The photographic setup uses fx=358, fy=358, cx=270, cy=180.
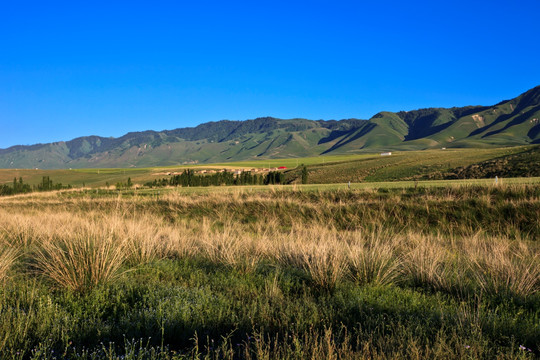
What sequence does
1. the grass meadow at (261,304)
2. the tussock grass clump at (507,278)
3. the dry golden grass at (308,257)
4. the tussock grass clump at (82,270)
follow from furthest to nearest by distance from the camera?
the dry golden grass at (308,257), the tussock grass clump at (82,270), the tussock grass clump at (507,278), the grass meadow at (261,304)

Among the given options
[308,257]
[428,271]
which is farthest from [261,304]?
[428,271]

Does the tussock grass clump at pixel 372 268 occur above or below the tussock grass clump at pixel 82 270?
below

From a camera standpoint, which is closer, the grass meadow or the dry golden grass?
the grass meadow

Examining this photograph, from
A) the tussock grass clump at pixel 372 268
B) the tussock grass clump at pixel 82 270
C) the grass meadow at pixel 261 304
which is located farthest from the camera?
the tussock grass clump at pixel 372 268

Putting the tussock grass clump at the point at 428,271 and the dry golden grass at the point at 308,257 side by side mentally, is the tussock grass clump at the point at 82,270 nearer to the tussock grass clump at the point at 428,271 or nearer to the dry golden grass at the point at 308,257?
the dry golden grass at the point at 308,257

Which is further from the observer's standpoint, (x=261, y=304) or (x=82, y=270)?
(x=82, y=270)

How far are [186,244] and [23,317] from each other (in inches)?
176

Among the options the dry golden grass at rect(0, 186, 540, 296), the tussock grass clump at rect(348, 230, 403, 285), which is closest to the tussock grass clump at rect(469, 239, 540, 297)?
the dry golden grass at rect(0, 186, 540, 296)

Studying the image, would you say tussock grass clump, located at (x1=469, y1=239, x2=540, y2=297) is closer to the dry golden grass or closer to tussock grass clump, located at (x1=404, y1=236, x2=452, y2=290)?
the dry golden grass

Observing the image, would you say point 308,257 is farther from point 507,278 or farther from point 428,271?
point 507,278

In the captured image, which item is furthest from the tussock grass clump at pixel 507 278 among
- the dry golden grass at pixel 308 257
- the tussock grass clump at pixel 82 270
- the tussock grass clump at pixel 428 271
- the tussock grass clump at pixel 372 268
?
the tussock grass clump at pixel 82 270

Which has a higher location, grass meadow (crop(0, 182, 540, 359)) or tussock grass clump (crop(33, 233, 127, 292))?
tussock grass clump (crop(33, 233, 127, 292))

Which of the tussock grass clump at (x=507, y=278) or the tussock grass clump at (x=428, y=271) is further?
the tussock grass clump at (x=428, y=271)

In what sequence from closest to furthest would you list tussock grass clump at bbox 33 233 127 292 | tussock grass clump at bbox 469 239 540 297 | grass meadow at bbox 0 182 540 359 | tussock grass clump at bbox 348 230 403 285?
grass meadow at bbox 0 182 540 359 < tussock grass clump at bbox 469 239 540 297 < tussock grass clump at bbox 33 233 127 292 < tussock grass clump at bbox 348 230 403 285
